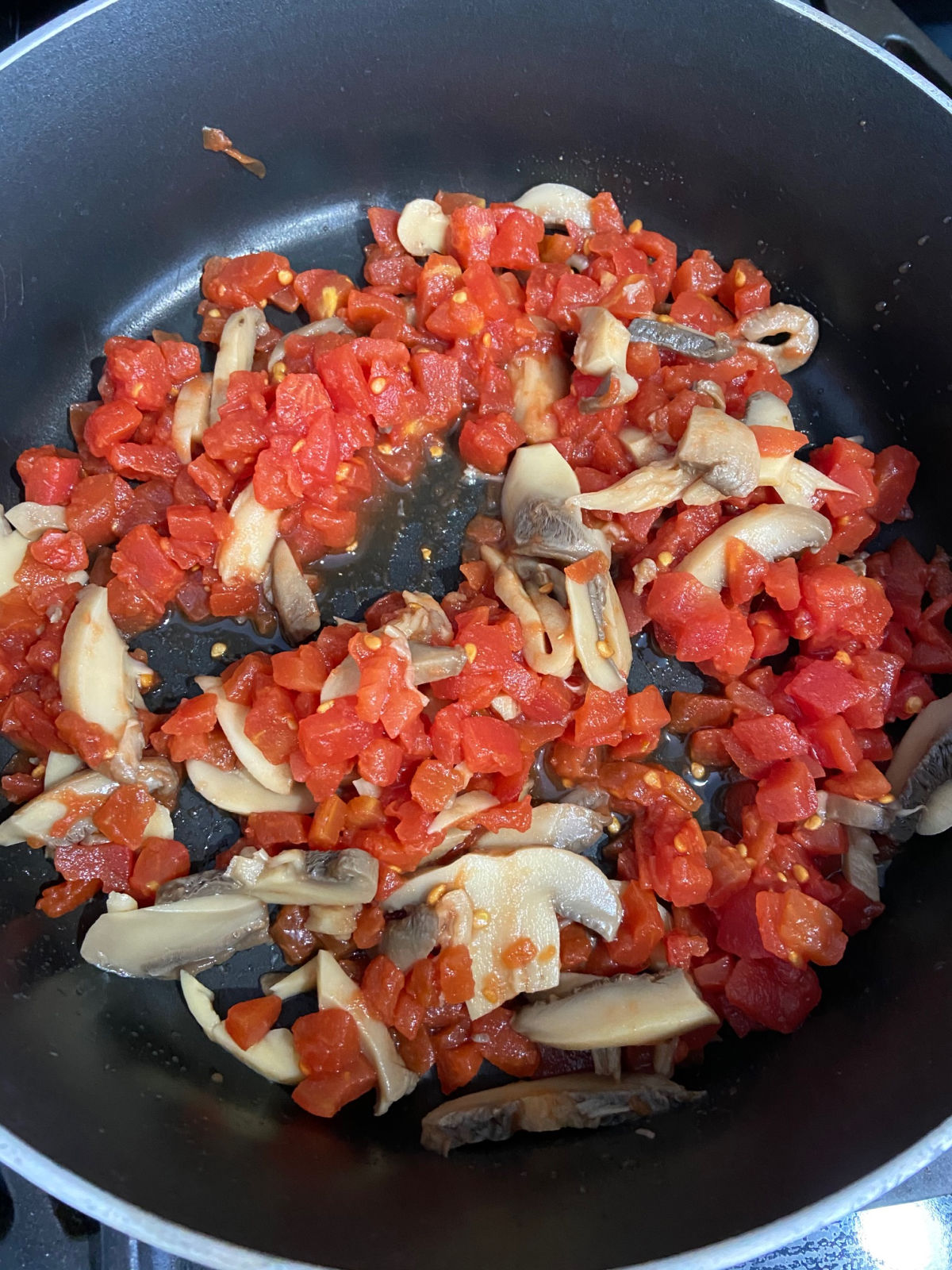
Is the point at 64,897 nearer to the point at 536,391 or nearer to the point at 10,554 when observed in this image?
the point at 10,554

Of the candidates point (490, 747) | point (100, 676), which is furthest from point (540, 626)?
point (100, 676)

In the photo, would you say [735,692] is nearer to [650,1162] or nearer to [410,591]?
[410,591]

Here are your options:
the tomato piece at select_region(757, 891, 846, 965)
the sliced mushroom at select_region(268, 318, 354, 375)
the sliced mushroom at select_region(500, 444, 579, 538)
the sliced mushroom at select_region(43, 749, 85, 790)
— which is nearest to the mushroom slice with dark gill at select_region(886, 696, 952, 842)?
the tomato piece at select_region(757, 891, 846, 965)

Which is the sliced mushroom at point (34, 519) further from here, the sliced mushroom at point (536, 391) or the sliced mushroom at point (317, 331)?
the sliced mushroom at point (536, 391)

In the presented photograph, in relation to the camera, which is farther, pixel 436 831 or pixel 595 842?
pixel 595 842

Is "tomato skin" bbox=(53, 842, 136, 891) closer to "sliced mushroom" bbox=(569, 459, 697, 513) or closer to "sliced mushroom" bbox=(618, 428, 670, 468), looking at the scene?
"sliced mushroom" bbox=(569, 459, 697, 513)

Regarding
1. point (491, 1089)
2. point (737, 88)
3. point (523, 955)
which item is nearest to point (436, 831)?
point (523, 955)
